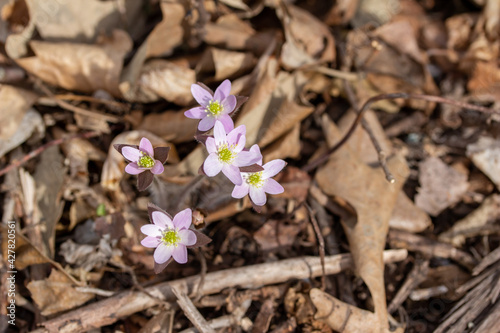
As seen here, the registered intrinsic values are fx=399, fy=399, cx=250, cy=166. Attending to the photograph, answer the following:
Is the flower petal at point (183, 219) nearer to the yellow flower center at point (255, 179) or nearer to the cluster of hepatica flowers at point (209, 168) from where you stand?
the cluster of hepatica flowers at point (209, 168)

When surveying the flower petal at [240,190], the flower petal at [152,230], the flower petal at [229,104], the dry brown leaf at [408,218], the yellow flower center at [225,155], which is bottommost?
the dry brown leaf at [408,218]

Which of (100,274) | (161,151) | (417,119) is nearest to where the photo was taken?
(161,151)

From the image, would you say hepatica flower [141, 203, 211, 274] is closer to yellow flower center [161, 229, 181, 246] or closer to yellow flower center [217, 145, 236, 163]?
yellow flower center [161, 229, 181, 246]

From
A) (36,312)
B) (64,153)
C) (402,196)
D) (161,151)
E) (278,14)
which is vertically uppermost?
(278,14)

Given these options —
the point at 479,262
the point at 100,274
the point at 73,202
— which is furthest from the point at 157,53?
the point at 479,262

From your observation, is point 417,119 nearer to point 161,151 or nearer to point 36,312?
point 161,151

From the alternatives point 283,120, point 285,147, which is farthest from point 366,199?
point 283,120

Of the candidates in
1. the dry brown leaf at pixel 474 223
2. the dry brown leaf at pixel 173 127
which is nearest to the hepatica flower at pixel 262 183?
the dry brown leaf at pixel 173 127

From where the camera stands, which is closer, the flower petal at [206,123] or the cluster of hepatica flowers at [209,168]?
the cluster of hepatica flowers at [209,168]
